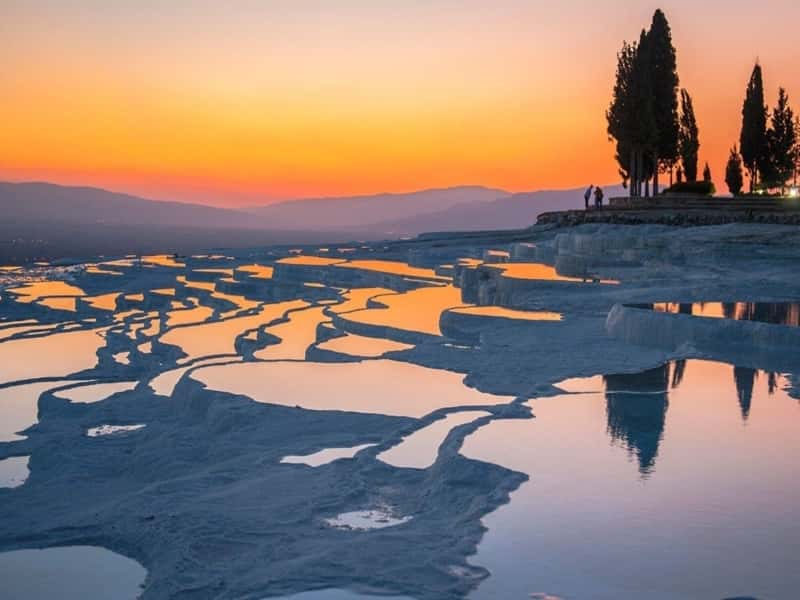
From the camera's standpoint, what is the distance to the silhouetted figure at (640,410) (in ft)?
31.0

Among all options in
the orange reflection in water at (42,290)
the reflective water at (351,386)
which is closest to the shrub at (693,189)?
the orange reflection in water at (42,290)

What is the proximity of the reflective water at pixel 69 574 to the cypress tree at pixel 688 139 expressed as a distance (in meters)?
47.0

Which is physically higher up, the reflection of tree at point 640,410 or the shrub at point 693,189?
the shrub at point 693,189

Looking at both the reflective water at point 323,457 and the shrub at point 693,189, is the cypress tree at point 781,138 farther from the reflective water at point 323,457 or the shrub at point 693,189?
the reflective water at point 323,457

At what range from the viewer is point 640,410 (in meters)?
10.9

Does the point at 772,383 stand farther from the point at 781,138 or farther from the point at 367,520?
the point at 781,138

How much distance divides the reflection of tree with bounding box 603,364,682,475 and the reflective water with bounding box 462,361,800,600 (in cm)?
2

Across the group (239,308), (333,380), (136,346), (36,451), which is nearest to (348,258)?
(239,308)

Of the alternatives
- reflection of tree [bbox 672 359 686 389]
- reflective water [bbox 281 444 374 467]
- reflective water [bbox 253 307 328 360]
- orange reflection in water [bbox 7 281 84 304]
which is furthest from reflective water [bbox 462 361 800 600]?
orange reflection in water [bbox 7 281 84 304]

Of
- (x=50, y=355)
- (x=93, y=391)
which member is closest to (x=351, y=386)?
(x=93, y=391)

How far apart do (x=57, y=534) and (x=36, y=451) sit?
303cm

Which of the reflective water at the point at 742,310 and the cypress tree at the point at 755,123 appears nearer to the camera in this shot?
the reflective water at the point at 742,310

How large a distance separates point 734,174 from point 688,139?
184 inches

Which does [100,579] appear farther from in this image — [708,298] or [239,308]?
[239,308]
